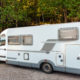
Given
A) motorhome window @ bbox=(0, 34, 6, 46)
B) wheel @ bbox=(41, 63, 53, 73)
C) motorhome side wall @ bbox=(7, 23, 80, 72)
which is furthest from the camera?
motorhome window @ bbox=(0, 34, 6, 46)

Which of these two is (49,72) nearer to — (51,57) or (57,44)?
(51,57)

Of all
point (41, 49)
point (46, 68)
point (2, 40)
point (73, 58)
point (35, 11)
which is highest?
point (35, 11)

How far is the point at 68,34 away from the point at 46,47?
146 centimetres

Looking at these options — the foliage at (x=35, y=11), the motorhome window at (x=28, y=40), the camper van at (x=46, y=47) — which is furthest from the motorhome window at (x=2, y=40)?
the foliage at (x=35, y=11)

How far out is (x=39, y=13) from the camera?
619 inches

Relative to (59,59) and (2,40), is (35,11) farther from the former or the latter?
(59,59)

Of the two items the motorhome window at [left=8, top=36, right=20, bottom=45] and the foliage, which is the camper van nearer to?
the motorhome window at [left=8, top=36, right=20, bottom=45]

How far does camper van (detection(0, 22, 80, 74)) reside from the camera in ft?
21.9

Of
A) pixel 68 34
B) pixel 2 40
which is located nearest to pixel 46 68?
pixel 68 34

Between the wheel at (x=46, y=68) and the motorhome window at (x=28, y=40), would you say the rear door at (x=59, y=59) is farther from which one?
the motorhome window at (x=28, y=40)

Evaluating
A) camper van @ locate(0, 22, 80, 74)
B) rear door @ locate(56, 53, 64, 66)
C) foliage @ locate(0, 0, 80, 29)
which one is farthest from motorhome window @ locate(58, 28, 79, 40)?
foliage @ locate(0, 0, 80, 29)

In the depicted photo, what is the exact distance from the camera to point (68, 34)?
6.85 metres

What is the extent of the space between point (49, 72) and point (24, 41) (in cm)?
245

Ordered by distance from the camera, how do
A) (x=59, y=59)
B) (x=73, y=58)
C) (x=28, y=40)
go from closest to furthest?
(x=73, y=58)
(x=59, y=59)
(x=28, y=40)
